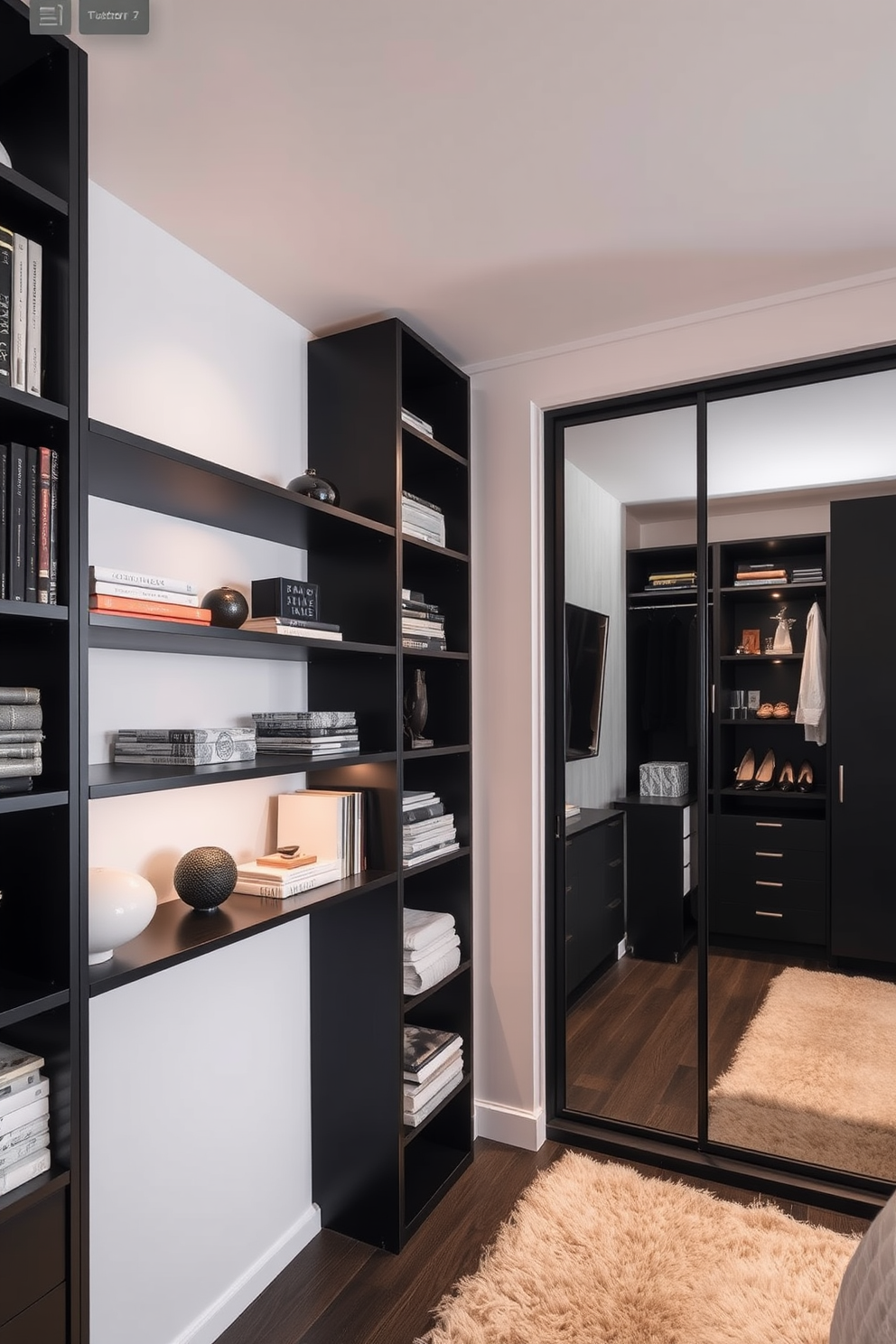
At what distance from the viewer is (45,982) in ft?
4.28

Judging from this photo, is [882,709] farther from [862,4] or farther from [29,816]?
[29,816]

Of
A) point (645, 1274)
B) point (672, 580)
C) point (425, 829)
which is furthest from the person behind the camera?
point (672, 580)

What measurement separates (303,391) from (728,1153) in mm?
2693

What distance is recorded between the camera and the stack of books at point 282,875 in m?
1.98

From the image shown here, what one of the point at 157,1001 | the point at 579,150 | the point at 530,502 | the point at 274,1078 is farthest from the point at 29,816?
the point at 530,502

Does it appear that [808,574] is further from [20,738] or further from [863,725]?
[20,738]

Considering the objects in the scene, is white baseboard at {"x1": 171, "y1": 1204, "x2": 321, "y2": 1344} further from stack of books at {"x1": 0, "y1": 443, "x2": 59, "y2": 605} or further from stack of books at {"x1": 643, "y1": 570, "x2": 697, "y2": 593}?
stack of books at {"x1": 643, "y1": 570, "x2": 697, "y2": 593}

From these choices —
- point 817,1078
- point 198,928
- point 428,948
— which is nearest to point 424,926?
point 428,948

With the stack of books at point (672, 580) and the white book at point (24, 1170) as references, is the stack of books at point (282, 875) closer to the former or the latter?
the white book at point (24, 1170)

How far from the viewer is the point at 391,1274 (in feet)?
7.08

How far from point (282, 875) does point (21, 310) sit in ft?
4.24

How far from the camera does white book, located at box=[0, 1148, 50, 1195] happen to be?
1197 millimetres

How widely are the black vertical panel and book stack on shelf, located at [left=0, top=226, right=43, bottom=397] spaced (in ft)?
6.95

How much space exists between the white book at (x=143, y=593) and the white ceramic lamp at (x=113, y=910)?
0.52 m
